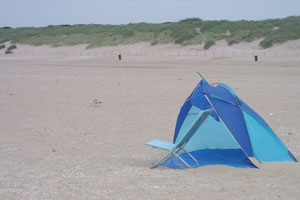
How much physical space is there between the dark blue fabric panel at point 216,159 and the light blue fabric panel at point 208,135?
11 cm

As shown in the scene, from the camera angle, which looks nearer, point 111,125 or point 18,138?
point 18,138

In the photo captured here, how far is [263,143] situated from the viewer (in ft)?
27.6

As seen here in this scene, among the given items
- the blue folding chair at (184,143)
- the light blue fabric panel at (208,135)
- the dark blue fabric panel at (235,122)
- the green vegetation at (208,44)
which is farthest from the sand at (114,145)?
the green vegetation at (208,44)

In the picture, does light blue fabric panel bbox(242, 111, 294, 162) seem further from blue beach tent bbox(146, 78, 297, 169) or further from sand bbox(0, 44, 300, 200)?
sand bbox(0, 44, 300, 200)

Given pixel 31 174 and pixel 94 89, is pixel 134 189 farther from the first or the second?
pixel 94 89

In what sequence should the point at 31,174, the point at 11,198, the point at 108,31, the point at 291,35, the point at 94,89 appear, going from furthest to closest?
the point at 108,31 < the point at 291,35 < the point at 94,89 < the point at 31,174 < the point at 11,198

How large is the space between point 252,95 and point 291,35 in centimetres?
3048

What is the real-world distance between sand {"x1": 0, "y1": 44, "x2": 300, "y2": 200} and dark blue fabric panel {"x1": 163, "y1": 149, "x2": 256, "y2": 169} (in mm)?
254

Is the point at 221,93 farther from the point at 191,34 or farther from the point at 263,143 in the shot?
the point at 191,34

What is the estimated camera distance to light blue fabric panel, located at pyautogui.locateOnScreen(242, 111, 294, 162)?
8297 millimetres

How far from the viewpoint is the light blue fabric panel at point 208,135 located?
9.27 metres

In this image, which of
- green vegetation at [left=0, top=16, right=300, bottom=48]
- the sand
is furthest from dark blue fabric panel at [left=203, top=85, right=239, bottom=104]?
green vegetation at [left=0, top=16, right=300, bottom=48]

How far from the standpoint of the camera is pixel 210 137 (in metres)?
9.46

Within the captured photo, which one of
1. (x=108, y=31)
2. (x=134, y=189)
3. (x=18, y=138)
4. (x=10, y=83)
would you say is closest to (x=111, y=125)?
(x=18, y=138)
